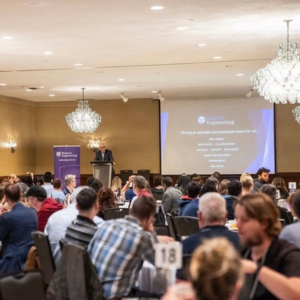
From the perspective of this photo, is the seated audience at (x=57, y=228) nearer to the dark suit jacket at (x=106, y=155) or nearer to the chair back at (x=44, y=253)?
the chair back at (x=44, y=253)

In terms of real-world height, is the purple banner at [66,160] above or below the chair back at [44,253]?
above

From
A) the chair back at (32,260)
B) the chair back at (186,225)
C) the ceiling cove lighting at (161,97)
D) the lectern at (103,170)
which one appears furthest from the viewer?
the ceiling cove lighting at (161,97)

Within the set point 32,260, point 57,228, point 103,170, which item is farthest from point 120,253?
point 103,170

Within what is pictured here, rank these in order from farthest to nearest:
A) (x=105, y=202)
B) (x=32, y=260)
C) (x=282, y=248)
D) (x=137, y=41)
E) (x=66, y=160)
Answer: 1. (x=66, y=160)
2. (x=137, y=41)
3. (x=105, y=202)
4. (x=32, y=260)
5. (x=282, y=248)

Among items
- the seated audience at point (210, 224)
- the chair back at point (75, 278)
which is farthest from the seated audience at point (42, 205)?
the seated audience at point (210, 224)

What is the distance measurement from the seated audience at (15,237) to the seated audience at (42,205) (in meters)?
0.87

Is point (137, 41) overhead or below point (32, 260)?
overhead

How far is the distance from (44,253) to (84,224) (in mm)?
530

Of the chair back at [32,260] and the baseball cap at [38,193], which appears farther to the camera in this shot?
the baseball cap at [38,193]

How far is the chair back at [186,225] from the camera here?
7.34 meters

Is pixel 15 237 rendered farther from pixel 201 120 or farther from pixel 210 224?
pixel 201 120

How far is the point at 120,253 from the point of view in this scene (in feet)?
14.6

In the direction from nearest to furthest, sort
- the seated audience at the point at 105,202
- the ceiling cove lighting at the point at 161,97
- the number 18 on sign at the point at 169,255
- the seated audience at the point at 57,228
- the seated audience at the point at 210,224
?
1. the number 18 on sign at the point at 169,255
2. the seated audience at the point at 210,224
3. the seated audience at the point at 57,228
4. the seated audience at the point at 105,202
5. the ceiling cove lighting at the point at 161,97

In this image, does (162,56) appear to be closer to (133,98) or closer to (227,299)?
(133,98)
